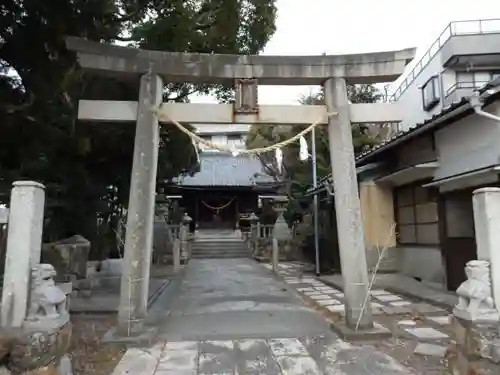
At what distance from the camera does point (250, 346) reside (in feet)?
19.3

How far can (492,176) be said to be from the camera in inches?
310

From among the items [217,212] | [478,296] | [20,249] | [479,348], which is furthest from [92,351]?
[217,212]

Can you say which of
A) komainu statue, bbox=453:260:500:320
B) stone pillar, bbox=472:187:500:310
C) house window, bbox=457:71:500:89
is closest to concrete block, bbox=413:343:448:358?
komainu statue, bbox=453:260:500:320

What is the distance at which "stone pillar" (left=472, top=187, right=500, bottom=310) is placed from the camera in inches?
171

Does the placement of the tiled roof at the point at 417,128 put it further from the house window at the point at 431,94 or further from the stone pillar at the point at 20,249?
the house window at the point at 431,94

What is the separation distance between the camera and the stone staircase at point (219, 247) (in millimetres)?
24578

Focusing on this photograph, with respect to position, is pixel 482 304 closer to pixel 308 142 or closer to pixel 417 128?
pixel 417 128

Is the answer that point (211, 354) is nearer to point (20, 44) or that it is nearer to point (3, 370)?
point (3, 370)

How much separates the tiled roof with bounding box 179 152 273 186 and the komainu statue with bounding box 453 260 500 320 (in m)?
25.0

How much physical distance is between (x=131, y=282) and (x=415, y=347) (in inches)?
159

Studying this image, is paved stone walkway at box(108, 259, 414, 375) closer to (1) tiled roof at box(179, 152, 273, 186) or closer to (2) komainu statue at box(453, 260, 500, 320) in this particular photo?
(2) komainu statue at box(453, 260, 500, 320)

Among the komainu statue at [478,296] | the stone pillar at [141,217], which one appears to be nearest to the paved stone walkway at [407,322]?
the komainu statue at [478,296]

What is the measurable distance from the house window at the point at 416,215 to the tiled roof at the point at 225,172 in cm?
1678

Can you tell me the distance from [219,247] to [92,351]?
19.9 metres
